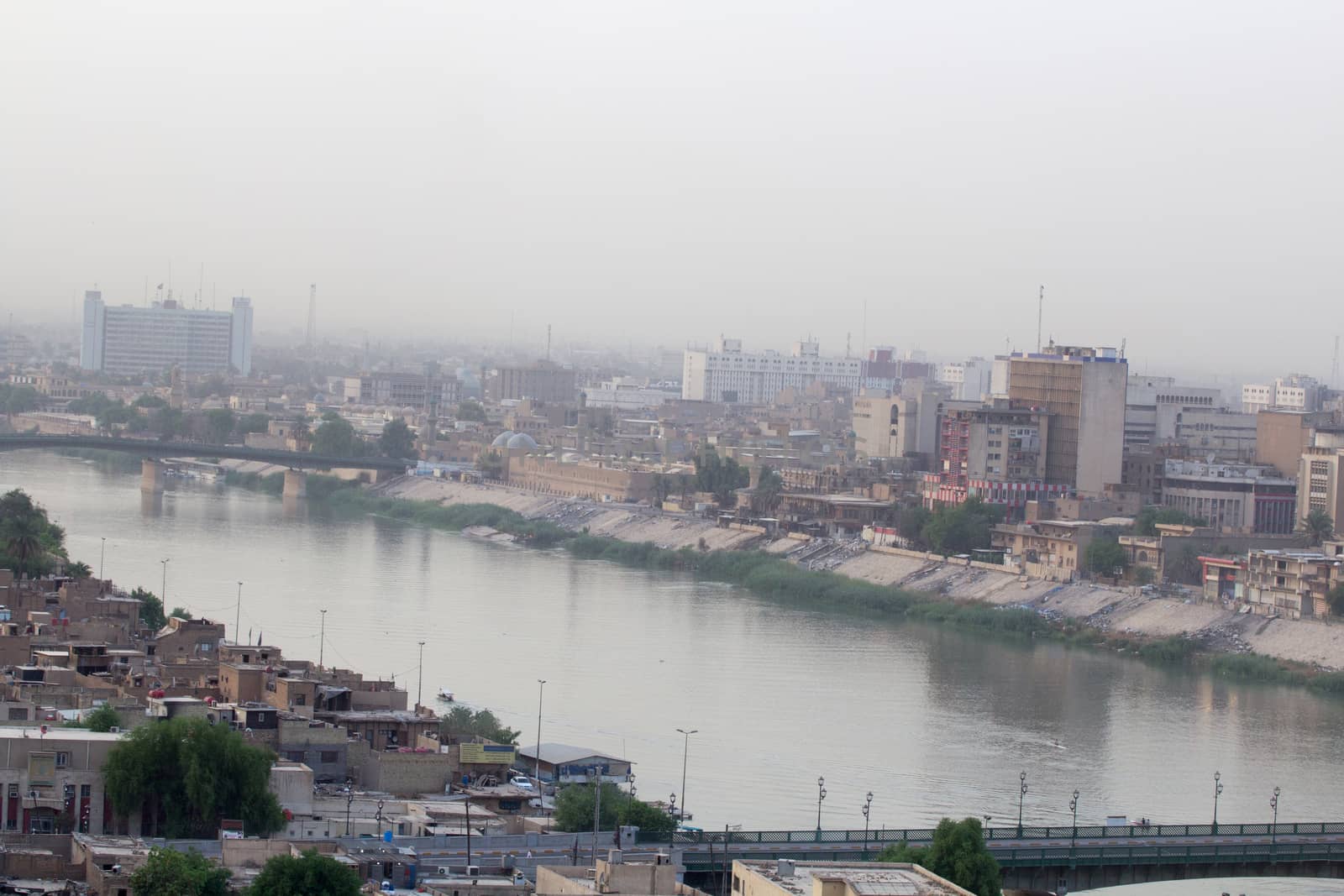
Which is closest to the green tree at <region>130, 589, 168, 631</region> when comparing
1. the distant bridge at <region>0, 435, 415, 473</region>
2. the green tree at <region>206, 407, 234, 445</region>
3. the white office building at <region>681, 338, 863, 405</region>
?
the distant bridge at <region>0, 435, 415, 473</region>

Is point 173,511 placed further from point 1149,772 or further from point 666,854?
point 666,854

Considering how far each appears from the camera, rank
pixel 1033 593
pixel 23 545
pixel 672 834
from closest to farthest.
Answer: pixel 672 834 < pixel 23 545 < pixel 1033 593

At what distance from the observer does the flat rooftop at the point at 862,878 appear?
18.4 feet

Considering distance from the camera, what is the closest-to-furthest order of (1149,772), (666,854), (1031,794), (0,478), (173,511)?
(666,854) → (1031,794) → (1149,772) → (173,511) → (0,478)

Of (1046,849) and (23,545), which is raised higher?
(23,545)

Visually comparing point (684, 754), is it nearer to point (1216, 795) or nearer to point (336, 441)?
point (1216, 795)

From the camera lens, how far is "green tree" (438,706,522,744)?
30.6 feet

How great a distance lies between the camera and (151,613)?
1241cm

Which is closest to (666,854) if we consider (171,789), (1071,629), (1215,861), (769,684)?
(171,789)

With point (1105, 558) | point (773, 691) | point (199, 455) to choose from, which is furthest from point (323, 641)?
point (199, 455)

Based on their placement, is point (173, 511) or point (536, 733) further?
point (173, 511)

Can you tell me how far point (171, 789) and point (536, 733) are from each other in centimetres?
346

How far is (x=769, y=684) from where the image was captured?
13.0 meters

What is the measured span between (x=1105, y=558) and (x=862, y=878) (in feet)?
44.2
